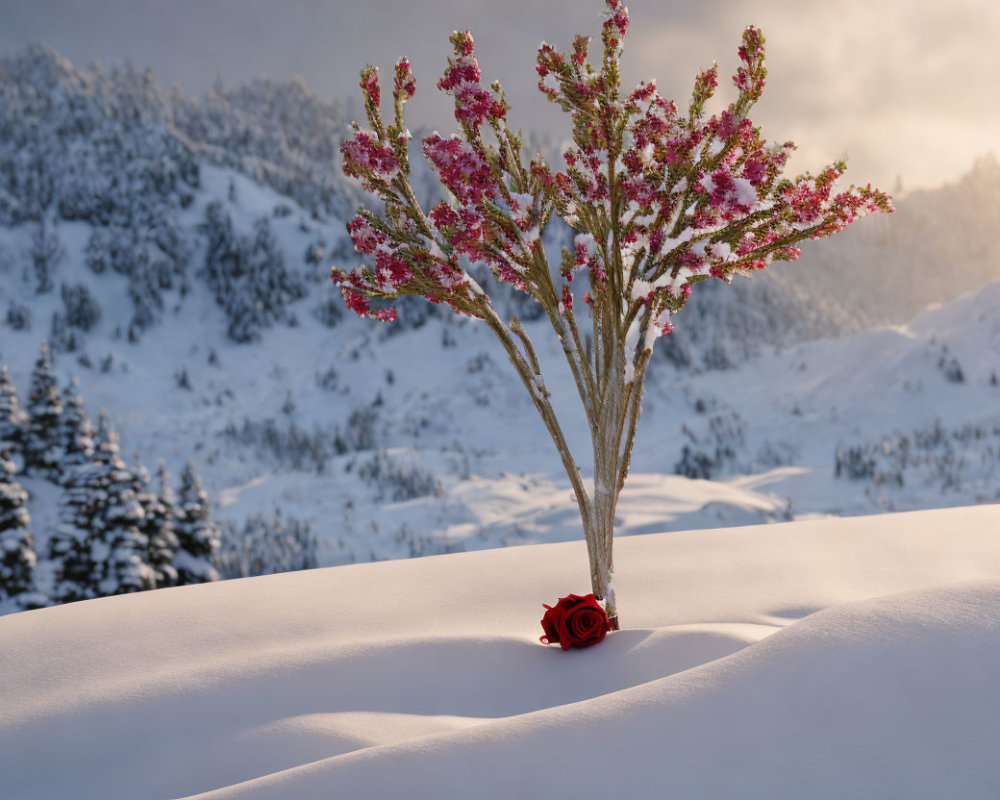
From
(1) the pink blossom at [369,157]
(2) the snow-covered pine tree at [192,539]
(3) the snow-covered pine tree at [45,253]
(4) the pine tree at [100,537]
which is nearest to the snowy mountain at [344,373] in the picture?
(3) the snow-covered pine tree at [45,253]

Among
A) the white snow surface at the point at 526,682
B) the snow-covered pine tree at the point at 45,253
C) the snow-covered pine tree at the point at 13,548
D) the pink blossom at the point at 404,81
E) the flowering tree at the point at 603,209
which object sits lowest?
the white snow surface at the point at 526,682

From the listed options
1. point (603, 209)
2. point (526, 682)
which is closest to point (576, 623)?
point (526, 682)

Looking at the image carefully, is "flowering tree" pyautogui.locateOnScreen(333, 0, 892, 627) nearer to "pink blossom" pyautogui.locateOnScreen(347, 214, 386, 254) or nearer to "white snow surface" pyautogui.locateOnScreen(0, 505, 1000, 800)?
"pink blossom" pyautogui.locateOnScreen(347, 214, 386, 254)

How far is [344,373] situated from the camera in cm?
1862

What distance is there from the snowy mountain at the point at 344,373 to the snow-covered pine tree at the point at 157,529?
3.11ft

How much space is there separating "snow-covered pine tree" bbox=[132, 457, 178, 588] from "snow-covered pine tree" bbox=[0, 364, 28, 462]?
314cm

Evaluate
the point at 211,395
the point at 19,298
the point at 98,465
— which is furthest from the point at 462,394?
the point at 19,298

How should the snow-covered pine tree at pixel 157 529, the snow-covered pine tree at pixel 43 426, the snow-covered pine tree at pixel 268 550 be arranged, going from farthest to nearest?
the snow-covered pine tree at pixel 43 426 < the snow-covered pine tree at pixel 268 550 < the snow-covered pine tree at pixel 157 529

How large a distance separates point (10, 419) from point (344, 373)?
9315 millimetres

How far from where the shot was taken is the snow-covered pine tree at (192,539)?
782cm

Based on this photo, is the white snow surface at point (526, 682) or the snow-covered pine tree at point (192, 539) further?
the snow-covered pine tree at point (192, 539)

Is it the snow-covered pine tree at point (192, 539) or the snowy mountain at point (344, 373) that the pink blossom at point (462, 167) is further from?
the snow-covered pine tree at point (192, 539)

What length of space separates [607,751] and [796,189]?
6.33ft

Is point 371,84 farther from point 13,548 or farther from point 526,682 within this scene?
point 13,548
